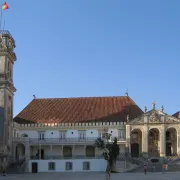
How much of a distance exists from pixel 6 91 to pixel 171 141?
26883 millimetres

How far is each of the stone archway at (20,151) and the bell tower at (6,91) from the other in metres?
2.71

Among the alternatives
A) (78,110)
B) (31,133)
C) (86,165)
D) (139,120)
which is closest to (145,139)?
(139,120)

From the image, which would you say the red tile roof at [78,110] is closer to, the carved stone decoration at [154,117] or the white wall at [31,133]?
the white wall at [31,133]

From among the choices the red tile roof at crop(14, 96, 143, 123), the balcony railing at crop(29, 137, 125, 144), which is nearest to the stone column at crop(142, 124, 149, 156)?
the balcony railing at crop(29, 137, 125, 144)

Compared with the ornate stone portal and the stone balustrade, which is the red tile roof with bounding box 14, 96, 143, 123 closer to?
the stone balustrade

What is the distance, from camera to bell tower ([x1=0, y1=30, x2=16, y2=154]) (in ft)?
210

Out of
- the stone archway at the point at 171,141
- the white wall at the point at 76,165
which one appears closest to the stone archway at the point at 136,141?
the stone archway at the point at 171,141

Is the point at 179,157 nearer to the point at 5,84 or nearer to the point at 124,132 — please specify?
the point at 124,132

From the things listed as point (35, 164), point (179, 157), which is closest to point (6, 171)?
point (35, 164)

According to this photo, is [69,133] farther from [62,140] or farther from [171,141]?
[171,141]

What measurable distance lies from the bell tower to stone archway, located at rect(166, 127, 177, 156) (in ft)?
80.6

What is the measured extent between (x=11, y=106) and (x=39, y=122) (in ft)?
20.4

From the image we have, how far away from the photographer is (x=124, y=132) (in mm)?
70812

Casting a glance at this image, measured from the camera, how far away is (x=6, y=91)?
2579 inches
